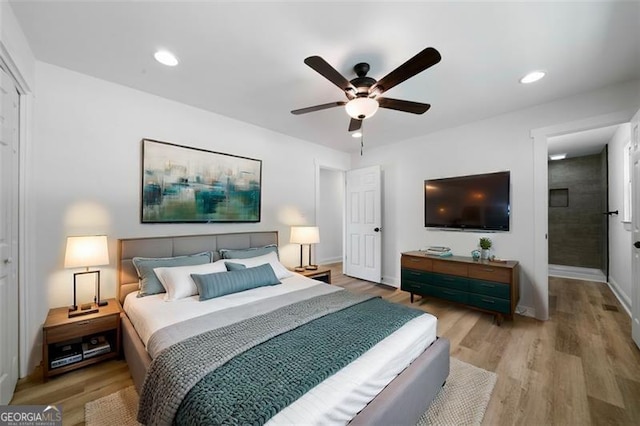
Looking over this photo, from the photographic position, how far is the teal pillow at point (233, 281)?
7.18 feet

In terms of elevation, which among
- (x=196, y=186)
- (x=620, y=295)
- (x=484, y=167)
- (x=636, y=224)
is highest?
(x=484, y=167)

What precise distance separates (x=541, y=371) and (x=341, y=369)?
198 cm

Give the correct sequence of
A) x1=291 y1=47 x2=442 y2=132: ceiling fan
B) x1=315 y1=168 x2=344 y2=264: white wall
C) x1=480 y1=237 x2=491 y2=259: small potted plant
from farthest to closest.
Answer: x1=315 y1=168 x2=344 y2=264: white wall, x1=480 y1=237 x2=491 y2=259: small potted plant, x1=291 y1=47 x2=442 y2=132: ceiling fan

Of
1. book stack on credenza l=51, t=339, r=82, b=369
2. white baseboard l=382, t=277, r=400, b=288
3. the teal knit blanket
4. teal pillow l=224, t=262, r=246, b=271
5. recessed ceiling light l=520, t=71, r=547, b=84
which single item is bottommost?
white baseboard l=382, t=277, r=400, b=288

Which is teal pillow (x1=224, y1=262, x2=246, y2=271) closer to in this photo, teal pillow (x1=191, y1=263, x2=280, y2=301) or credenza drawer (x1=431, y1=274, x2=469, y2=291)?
teal pillow (x1=191, y1=263, x2=280, y2=301)

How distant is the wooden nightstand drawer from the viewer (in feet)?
6.27

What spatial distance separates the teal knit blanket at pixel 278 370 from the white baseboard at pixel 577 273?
211 inches

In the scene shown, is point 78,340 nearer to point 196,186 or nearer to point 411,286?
point 196,186

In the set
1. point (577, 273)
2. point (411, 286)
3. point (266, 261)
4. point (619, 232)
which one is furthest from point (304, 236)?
point (577, 273)

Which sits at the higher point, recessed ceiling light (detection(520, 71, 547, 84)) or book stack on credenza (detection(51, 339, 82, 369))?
recessed ceiling light (detection(520, 71, 547, 84))

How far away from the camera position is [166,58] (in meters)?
2.12

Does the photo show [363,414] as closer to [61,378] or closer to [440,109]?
[61,378]

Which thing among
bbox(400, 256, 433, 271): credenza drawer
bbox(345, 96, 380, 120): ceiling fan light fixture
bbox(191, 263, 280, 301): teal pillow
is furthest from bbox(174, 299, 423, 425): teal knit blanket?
bbox(400, 256, 433, 271): credenza drawer

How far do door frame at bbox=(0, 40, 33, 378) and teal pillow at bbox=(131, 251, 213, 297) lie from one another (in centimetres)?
71
